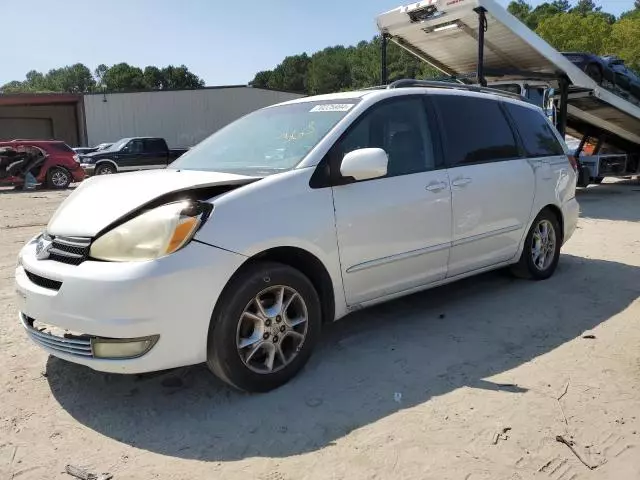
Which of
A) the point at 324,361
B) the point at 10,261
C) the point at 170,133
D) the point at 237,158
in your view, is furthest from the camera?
the point at 170,133

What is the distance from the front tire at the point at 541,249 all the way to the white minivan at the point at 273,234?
470 millimetres

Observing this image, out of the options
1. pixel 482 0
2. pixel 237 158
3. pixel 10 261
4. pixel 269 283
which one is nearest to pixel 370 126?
pixel 237 158

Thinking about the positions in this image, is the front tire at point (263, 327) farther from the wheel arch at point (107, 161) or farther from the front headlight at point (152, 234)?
the wheel arch at point (107, 161)

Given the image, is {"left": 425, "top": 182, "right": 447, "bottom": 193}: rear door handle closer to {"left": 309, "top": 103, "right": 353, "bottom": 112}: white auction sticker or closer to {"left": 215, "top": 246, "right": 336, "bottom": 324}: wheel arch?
{"left": 309, "top": 103, "right": 353, "bottom": 112}: white auction sticker

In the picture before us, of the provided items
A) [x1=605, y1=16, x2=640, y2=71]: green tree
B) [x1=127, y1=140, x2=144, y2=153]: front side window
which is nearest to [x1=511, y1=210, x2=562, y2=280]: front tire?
[x1=127, y1=140, x2=144, y2=153]: front side window

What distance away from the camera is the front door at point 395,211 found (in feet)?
12.0

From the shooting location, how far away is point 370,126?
12.9 feet

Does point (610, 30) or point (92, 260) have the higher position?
point (610, 30)

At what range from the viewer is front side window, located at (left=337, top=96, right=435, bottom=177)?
3859mm

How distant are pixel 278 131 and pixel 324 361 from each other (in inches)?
64.6

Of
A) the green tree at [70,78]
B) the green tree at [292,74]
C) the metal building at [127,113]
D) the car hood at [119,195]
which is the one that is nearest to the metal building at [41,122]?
the metal building at [127,113]

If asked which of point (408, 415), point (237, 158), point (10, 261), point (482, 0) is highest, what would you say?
point (482, 0)

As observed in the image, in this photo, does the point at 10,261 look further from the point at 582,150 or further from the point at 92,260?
the point at 582,150

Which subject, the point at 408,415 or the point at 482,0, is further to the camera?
the point at 482,0
